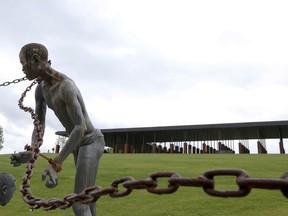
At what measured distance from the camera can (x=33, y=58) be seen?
355cm

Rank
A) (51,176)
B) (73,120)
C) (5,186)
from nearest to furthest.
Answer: (51,176) < (5,186) < (73,120)

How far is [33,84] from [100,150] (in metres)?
1.00

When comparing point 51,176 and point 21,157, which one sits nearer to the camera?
point 51,176

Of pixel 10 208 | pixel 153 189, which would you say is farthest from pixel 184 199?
pixel 153 189

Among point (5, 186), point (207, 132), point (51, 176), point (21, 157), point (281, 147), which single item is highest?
point (207, 132)

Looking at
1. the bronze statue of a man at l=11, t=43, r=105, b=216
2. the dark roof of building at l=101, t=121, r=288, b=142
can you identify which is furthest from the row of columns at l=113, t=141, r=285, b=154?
the bronze statue of a man at l=11, t=43, r=105, b=216

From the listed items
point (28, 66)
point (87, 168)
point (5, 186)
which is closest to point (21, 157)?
point (5, 186)

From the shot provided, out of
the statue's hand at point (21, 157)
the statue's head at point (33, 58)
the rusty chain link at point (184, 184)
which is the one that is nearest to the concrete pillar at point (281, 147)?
the statue's hand at point (21, 157)

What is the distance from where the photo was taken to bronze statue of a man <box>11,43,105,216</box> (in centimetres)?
346

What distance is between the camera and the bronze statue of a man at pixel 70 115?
3.46 m

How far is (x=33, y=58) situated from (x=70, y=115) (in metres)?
0.68

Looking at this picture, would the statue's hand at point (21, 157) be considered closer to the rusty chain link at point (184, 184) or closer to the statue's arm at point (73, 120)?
the statue's arm at point (73, 120)

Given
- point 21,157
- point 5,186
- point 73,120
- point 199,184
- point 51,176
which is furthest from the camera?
point 21,157

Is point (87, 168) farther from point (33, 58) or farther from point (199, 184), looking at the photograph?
point (199, 184)
